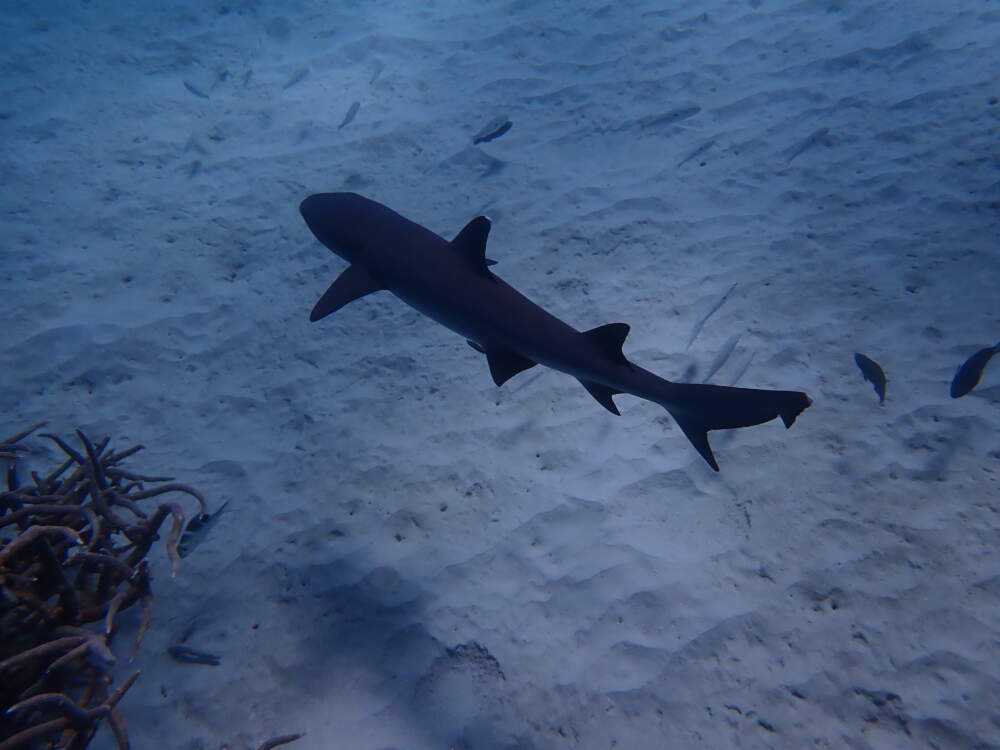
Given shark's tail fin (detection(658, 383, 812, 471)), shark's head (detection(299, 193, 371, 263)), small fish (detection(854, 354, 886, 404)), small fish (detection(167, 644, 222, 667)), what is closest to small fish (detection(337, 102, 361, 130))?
shark's head (detection(299, 193, 371, 263))

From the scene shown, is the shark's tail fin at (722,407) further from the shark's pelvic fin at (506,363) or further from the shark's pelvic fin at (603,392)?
the shark's pelvic fin at (506,363)

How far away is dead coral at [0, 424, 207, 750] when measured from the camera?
287cm

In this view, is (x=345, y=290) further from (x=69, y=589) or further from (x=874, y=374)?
(x=874, y=374)

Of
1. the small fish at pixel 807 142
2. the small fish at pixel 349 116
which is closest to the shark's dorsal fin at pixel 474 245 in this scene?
the small fish at pixel 807 142

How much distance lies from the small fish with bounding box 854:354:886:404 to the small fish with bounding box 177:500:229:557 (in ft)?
17.8

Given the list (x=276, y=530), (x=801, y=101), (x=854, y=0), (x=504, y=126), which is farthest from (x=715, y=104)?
(x=276, y=530)

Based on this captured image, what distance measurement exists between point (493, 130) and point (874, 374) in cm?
558

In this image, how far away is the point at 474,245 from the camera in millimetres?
3154

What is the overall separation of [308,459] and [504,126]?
540cm

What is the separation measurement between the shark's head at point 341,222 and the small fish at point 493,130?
13.6 ft

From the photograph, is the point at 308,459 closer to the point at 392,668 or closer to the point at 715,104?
the point at 392,668

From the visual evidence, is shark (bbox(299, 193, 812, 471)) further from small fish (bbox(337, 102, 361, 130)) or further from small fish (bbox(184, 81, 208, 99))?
small fish (bbox(184, 81, 208, 99))

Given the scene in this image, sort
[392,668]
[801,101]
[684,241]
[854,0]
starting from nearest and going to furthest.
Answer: [392,668] → [684,241] → [801,101] → [854,0]

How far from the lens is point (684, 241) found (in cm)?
590
